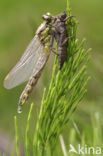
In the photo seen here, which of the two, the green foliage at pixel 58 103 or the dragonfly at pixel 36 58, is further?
the dragonfly at pixel 36 58

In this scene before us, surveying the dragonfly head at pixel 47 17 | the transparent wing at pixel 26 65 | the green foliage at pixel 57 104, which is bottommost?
the green foliage at pixel 57 104

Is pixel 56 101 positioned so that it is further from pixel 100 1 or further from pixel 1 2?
pixel 1 2

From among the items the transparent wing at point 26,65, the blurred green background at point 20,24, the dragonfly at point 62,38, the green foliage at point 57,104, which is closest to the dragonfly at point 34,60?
the transparent wing at point 26,65

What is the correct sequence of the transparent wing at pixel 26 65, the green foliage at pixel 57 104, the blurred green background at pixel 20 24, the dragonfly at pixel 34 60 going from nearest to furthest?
the green foliage at pixel 57 104 → the dragonfly at pixel 34 60 → the transparent wing at pixel 26 65 → the blurred green background at pixel 20 24

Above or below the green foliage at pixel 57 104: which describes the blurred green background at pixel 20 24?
above

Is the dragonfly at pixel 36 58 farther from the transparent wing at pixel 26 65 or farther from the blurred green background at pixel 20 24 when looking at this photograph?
the blurred green background at pixel 20 24

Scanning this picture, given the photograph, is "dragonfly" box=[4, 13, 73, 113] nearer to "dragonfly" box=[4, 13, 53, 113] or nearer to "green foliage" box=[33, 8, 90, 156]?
"dragonfly" box=[4, 13, 53, 113]

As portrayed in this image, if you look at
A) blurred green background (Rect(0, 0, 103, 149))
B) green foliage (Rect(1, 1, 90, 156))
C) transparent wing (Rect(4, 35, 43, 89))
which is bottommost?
green foliage (Rect(1, 1, 90, 156))

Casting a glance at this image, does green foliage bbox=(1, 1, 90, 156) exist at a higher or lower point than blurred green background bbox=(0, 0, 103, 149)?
lower

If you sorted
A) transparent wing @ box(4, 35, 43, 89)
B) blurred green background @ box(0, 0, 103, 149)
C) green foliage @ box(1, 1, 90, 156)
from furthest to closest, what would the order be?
1. blurred green background @ box(0, 0, 103, 149)
2. transparent wing @ box(4, 35, 43, 89)
3. green foliage @ box(1, 1, 90, 156)

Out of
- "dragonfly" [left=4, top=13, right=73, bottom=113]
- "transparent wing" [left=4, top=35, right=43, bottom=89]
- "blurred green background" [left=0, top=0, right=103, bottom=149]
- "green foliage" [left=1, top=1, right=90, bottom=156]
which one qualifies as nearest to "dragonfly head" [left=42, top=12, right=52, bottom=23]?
"dragonfly" [left=4, top=13, right=73, bottom=113]
